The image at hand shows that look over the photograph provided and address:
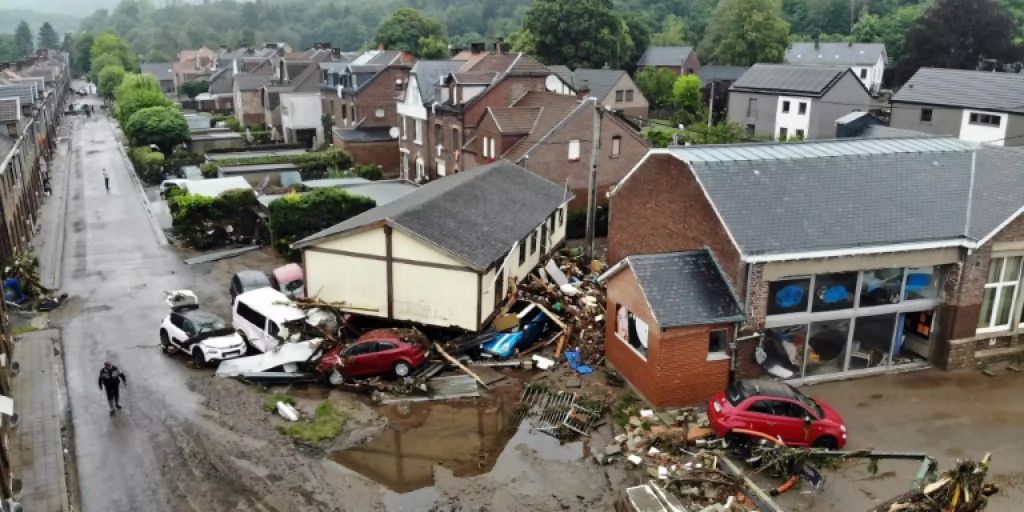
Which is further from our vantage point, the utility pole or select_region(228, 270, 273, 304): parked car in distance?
the utility pole

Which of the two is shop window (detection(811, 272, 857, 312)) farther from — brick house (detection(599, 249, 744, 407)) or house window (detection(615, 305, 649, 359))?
house window (detection(615, 305, 649, 359))

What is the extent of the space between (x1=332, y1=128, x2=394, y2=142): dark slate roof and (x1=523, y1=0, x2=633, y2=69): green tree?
97.1ft

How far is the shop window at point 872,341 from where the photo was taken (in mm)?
19828

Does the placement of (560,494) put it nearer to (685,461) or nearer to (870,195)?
(685,461)

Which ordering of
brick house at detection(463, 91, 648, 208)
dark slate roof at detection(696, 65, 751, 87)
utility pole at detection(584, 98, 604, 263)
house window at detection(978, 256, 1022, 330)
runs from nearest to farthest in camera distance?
house window at detection(978, 256, 1022, 330), utility pole at detection(584, 98, 604, 263), brick house at detection(463, 91, 648, 208), dark slate roof at detection(696, 65, 751, 87)

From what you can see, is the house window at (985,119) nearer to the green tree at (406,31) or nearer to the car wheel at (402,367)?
the car wheel at (402,367)

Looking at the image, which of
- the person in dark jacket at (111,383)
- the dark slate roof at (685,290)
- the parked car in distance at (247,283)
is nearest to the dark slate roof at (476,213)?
the parked car in distance at (247,283)

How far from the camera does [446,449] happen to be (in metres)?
16.9

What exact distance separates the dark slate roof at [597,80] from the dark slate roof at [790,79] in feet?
34.7

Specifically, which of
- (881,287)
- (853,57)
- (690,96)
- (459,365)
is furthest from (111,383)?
(853,57)

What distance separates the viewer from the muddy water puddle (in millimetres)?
15477

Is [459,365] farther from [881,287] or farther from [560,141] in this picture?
[560,141]

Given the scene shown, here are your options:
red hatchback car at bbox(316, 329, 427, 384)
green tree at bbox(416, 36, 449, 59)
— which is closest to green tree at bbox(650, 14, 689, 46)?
green tree at bbox(416, 36, 449, 59)

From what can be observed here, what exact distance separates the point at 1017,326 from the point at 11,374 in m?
29.0
